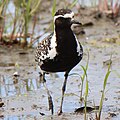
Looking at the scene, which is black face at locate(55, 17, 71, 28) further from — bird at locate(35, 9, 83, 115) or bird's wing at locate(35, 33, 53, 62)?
bird's wing at locate(35, 33, 53, 62)

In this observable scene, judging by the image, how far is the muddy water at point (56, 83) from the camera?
632 centimetres

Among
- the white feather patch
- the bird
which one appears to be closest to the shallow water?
the bird

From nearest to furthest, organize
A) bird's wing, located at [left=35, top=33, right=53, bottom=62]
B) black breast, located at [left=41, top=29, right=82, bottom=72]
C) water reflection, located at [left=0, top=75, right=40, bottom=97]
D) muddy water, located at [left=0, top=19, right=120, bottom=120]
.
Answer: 1. black breast, located at [left=41, top=29, right=82, bottom=72]
2. bird's wing, located at [left=35, top=33, right=53, bottom=62]
3. muddy water, located at [left=0, top=19, right=120, bottom=120]
4. water reflection, located at [left=0, top=75, right=40, bottom=97]

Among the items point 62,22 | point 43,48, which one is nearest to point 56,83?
point 43,48

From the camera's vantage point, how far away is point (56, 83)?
7.63 m

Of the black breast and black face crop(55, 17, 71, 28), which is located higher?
black face crop(55, 17, 71, 28)

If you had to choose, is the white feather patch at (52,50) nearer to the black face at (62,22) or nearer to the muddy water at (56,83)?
the black face at (62,22)

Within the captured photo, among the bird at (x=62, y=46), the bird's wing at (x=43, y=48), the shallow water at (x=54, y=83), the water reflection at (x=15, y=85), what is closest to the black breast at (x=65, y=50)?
the bird at (x=62, y=46)

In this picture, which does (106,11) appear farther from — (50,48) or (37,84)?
(50,48)

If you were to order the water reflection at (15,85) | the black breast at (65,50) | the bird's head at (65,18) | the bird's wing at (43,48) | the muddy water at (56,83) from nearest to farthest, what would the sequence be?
the bird's head at (65,18)
the black breast at (65,50)
the bird's wing at (43,48)
the muddy water at (56,83)
the water reflection at (15,85)

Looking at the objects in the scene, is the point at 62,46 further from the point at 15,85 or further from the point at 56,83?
the point at 15,85

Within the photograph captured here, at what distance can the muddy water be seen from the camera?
6.32 m

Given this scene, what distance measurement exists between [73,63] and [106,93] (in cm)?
109

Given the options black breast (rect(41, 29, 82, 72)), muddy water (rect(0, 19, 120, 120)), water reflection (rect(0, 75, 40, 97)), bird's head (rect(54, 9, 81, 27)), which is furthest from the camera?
water reflection (rect(0, 75, 40, 97))
